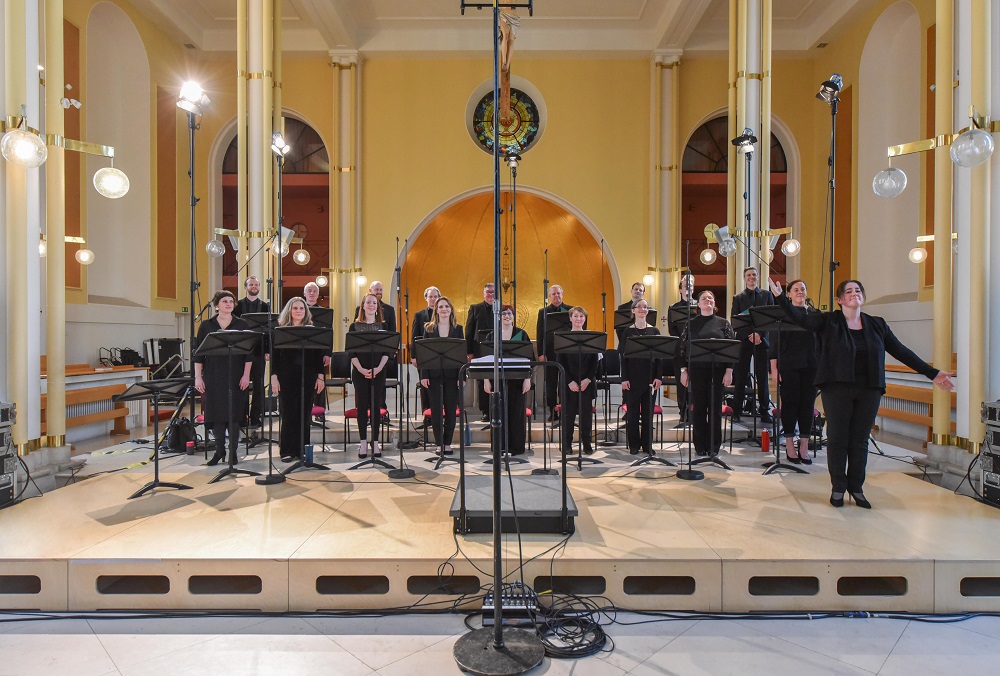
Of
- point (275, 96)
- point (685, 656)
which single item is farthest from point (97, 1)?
point (685, 656)

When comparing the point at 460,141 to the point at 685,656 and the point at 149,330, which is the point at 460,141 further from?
the point at 685,656

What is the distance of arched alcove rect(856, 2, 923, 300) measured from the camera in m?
10.1

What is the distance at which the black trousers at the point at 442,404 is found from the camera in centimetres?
556

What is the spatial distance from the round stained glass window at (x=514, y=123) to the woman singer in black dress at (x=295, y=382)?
850 centimetres

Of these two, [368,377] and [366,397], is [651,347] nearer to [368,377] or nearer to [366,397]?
[368,377]

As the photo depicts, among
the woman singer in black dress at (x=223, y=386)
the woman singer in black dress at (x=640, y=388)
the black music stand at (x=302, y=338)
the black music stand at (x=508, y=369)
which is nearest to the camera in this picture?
the black music stand at (x=508, y=369)

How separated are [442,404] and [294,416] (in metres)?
1.32

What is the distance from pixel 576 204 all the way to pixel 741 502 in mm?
9343

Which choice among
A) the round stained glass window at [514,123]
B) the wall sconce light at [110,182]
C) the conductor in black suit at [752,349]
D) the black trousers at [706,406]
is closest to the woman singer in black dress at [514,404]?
the black trousers at [706,406]

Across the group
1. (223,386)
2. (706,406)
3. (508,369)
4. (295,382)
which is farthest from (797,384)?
(223,386)

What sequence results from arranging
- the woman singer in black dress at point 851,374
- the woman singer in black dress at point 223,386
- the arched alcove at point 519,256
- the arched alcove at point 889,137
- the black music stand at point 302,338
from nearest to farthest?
the woman singer in black dress at point 851,374 → the black music stand at point 302,338 → the woman singer in black dress at point 223,386 → the arched alcove at point 889,137 → the arched alcove at point 519,256

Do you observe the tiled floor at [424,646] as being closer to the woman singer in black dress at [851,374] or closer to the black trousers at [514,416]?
the woman singer in black dress at [851,374]

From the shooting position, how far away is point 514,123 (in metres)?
13.0

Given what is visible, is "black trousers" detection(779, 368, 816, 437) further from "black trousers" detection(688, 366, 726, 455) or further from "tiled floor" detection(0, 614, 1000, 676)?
"tiled floor" detection(0, 614, 1000, 676)
